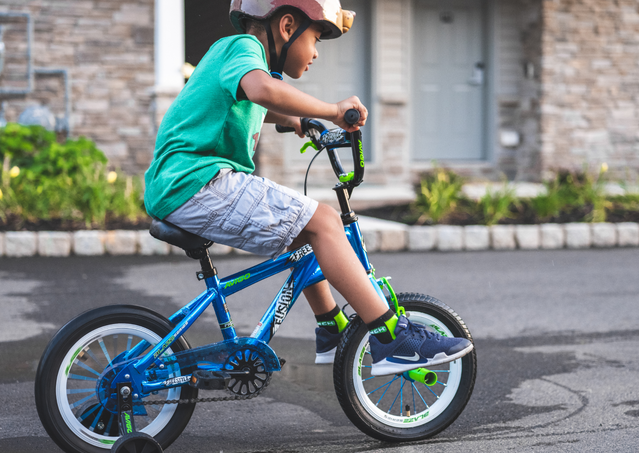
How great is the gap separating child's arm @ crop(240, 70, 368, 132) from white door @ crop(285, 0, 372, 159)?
28.8 feet

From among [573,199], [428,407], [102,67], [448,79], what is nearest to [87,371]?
[428,407]

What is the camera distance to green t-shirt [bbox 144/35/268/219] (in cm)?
256

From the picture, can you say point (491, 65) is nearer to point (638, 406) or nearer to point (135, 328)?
point (638, 406)

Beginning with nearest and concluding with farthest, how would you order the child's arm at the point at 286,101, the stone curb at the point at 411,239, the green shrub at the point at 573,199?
the child's arm at the point at 286,101, the stone curb at the point at 411,239, the green shrub at the point at 573,199

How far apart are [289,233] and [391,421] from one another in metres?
0.90

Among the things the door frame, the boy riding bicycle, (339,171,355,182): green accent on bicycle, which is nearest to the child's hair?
the boy riding bicycle

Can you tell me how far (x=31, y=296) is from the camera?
550 centimetres

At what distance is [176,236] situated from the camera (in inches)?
102

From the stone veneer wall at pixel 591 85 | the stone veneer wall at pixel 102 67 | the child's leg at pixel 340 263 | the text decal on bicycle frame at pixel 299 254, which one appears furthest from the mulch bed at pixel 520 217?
the child's leg at pixel 340 263

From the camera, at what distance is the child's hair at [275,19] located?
103 inches

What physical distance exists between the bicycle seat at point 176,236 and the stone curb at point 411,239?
179 inches

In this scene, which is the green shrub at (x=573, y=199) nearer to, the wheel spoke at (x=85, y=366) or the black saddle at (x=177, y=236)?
the black saddle at (x=177, y=236)

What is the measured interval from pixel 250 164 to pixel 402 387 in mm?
1127

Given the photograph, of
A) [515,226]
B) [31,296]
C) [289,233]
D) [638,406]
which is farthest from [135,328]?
[515,226]
